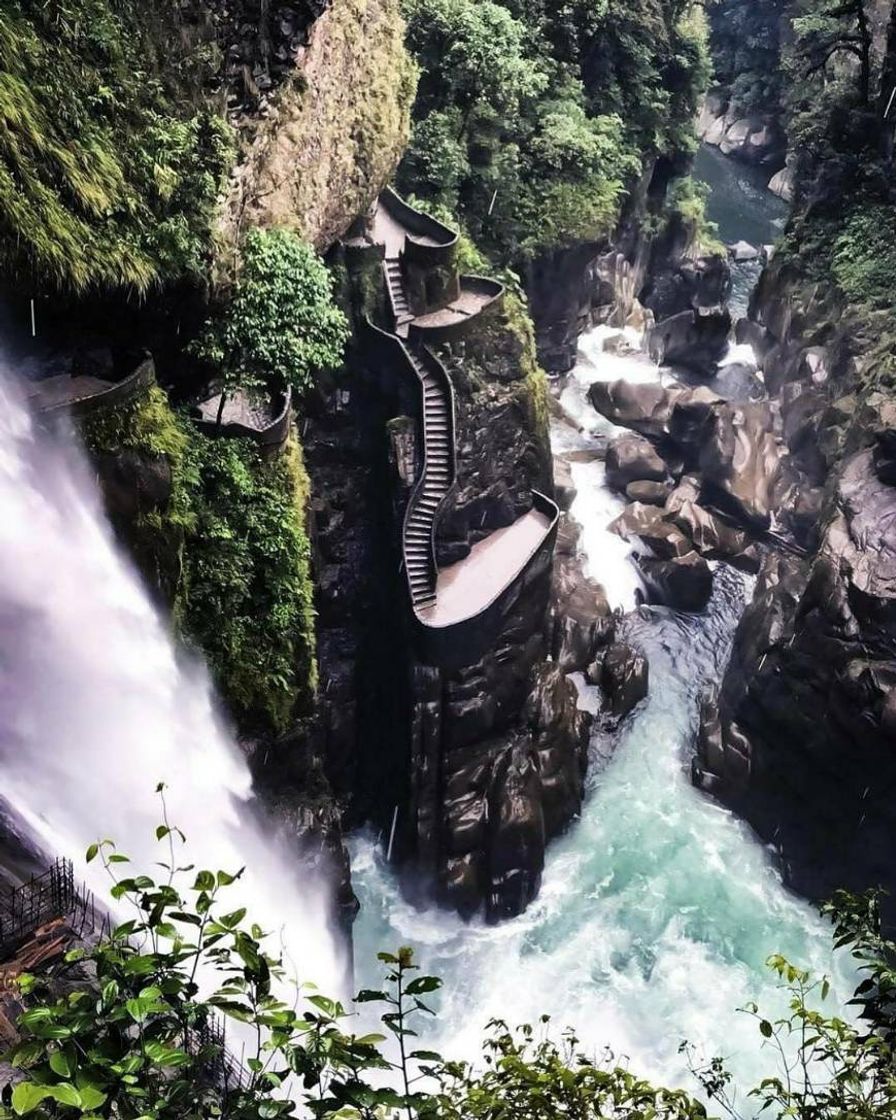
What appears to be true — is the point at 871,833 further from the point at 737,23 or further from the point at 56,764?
the point at 737,23

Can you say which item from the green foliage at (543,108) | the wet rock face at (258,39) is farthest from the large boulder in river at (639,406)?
the wet rock face at (258,39)

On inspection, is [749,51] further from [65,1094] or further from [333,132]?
[65,1094]

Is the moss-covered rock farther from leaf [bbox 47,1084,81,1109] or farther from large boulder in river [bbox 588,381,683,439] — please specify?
leaf [bbox 47,1084,81,1109]

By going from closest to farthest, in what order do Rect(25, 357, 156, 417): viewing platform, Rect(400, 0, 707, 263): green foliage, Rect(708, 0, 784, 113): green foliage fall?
Rect(25, 357, 156, 417): viewing platform
Rect(400, 0, 707, 263): green foliage
Rect(708, 0, 784, 113): green foliage

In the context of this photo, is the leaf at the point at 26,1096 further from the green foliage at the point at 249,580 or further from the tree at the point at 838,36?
the tree at the point at 838,36

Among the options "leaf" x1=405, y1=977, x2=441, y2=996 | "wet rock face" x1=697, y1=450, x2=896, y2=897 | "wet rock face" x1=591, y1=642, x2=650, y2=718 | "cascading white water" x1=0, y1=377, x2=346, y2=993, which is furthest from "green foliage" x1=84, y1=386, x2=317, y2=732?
"wet rock face" x1=697, y1=450, x2=896, y2=897

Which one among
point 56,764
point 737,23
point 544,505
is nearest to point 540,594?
point 544,505
